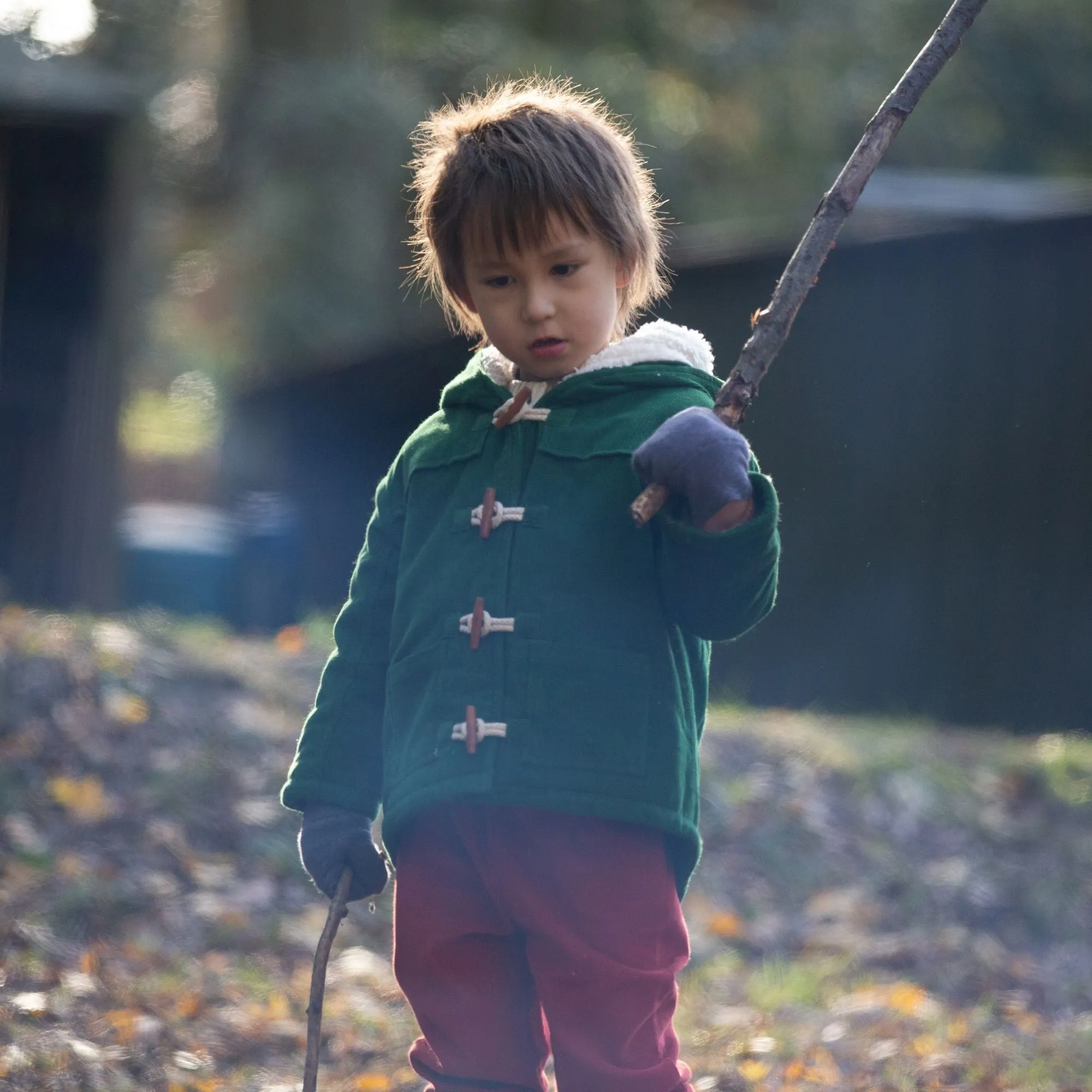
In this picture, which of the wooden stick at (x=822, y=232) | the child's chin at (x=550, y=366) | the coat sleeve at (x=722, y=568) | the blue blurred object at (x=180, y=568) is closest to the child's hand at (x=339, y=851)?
the coat sleeve at (x=722, y=568)

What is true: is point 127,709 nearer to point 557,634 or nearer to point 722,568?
point 557,634

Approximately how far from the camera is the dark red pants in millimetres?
1982

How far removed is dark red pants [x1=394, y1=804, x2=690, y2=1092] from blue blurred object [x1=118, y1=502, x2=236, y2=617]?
7.10 m

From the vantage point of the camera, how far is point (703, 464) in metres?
1.84

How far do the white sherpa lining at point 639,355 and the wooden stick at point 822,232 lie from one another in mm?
101

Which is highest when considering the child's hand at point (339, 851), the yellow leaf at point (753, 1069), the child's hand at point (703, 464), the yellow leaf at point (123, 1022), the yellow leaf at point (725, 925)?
the child's hand at point (703, 464)

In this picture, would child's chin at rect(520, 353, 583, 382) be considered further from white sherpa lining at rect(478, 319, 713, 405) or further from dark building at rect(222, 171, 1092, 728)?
dark building at rect(222, 171, 1092, 728)

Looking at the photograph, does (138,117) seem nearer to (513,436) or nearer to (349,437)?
(349,437)

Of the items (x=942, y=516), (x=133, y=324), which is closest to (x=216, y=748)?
(x=942, y=516)

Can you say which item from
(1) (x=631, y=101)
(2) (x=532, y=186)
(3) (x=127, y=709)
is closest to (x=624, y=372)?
(2) (x=532, y=186)

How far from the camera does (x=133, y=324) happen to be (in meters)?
8.91

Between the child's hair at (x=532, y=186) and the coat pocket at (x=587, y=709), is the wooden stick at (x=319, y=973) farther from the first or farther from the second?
the child's hair at (x=532, y=186)

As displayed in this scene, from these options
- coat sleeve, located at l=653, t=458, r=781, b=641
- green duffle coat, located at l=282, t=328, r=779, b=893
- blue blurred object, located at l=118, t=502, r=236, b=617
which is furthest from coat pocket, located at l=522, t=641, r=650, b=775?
blue blurred object, located at l=118, t=502, r=236, b=617

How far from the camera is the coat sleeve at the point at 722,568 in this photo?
1.87 m
